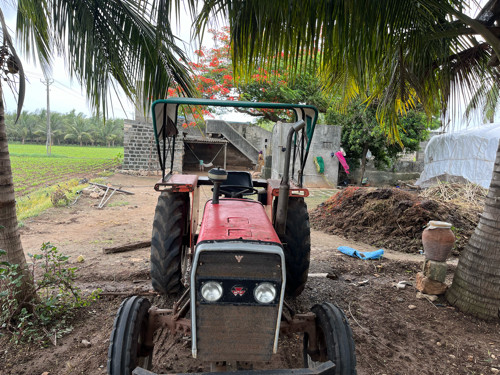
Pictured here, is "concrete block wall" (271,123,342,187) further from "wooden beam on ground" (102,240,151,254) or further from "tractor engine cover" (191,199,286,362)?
"tractor engine cover" (191,199,286,362)

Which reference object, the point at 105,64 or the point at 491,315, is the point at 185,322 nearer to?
the point at 105,64

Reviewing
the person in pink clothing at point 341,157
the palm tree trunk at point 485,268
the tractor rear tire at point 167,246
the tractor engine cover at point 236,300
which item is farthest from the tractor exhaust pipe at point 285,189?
the person in pink clothing at point 341,157

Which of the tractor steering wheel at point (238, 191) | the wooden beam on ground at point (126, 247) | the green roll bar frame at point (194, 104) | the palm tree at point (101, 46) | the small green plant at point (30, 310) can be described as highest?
the palm tree at point (101, 46)

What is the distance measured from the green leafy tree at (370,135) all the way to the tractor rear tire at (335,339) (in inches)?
492

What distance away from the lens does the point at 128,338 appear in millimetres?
1932

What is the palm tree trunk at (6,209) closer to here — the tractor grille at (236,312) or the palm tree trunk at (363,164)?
the tractor grille at (236,312)

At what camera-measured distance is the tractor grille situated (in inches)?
73.0

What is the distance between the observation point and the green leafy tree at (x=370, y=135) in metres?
14.4

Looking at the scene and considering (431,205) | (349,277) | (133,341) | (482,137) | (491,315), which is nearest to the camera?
(133,341)

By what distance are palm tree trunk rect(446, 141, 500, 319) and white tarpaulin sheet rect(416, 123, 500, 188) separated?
1015 centimetres

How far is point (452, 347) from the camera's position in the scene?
9.64ft

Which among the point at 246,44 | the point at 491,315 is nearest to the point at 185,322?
the point at 246,44

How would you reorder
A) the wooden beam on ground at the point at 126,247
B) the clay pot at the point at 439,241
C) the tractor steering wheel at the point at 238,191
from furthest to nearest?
1. the wooden beam on ground at the point at 126,247
2. the clay pot at the point at 439,241
3. the tractor steering wheel at the point at 238,191

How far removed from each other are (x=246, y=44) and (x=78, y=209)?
294 inches
